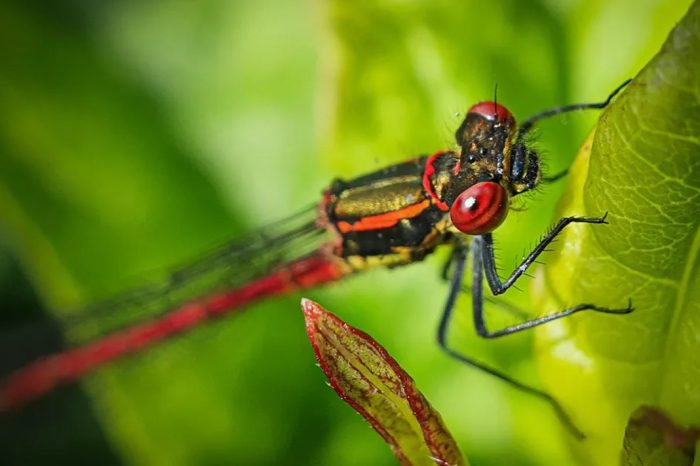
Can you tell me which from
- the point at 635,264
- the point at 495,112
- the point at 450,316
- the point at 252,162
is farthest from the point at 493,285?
the point at 252,162

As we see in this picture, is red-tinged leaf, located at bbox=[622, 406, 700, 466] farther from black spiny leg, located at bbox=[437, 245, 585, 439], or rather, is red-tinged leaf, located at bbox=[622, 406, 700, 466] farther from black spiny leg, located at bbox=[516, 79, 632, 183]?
black spiny leg, located at bbox=[516, 79, 632, 183]

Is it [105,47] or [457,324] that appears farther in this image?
[105,47]

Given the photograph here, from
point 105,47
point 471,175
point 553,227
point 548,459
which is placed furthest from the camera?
point 105,47

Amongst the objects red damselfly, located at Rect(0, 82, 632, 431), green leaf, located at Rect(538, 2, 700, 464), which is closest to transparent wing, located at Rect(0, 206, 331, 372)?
red damselfly, located at Rect(0, 82, 632, 431)

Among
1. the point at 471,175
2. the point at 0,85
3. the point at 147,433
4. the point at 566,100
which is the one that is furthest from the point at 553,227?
the point at 0,85

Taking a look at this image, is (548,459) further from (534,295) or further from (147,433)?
(147,433)

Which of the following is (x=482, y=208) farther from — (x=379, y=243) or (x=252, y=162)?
(x=252, y=162)
